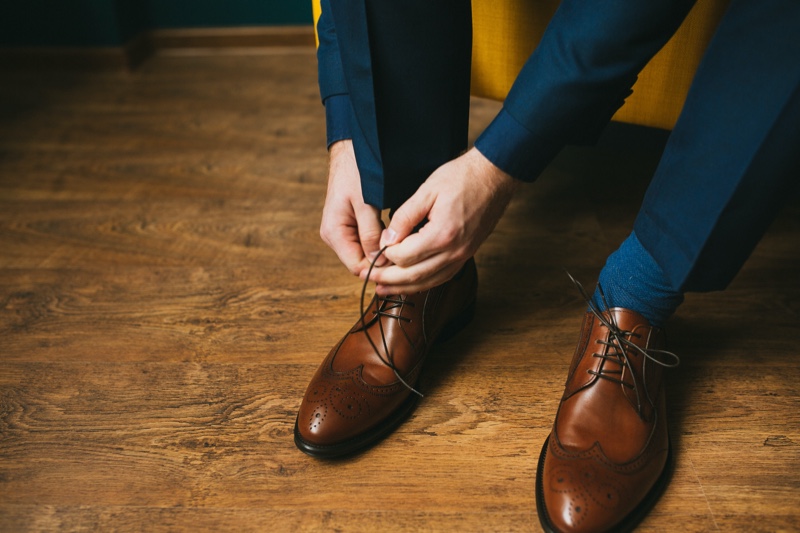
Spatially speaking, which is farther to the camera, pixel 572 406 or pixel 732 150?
pixel 572 406

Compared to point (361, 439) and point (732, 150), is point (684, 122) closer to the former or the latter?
point (732, 150)

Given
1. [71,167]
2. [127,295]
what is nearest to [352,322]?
[127,295]

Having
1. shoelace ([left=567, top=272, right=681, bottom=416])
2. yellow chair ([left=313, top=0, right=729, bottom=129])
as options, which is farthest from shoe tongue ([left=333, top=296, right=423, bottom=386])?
yellow chair ([left=313, top=0, right=729, bottom=129])

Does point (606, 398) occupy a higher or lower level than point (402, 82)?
lower

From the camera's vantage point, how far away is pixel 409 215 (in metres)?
0.66

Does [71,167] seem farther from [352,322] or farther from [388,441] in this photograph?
[388,441]

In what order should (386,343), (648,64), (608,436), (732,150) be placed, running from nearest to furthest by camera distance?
1. (732,150)
2. (608,436)
3. (386,343)
4. (648,64)

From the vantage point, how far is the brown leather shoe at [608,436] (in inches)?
25.5

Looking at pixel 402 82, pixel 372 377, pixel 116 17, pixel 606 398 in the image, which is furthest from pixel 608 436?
pixel 116 17

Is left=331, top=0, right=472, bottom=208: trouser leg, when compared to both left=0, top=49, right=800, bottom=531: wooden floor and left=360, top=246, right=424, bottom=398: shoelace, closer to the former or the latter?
left=360, top=246, right=424, bottom=398: shoelace

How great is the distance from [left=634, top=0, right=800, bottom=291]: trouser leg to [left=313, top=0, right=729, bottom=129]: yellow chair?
272 mm

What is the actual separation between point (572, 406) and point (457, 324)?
9.2 inches

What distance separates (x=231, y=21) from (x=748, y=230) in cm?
203

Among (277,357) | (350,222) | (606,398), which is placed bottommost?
(277,357)
